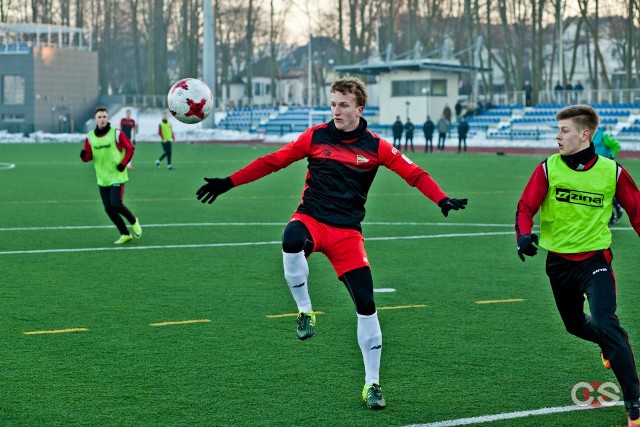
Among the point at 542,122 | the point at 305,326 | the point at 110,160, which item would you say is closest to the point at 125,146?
the point at 110,160

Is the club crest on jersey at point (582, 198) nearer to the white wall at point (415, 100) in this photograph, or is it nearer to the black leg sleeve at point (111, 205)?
the black leg sleeve at point (111, 205)

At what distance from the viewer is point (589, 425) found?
20.3 ft

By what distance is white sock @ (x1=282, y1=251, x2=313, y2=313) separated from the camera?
6871 millimetres

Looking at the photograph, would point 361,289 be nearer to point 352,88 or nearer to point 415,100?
point 352,88

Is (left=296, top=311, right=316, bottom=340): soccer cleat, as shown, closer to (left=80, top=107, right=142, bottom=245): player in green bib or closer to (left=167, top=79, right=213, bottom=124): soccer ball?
(left=167, top=79, right=213, bottom=124): soccer ball

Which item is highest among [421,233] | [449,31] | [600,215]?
[449,31]

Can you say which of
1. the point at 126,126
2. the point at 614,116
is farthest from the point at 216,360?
the point at 614,116

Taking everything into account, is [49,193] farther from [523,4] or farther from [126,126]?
[523,4]

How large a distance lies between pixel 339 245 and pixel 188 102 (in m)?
2.92

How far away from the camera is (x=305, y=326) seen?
7121 mm

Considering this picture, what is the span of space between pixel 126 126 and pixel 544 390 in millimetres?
29607

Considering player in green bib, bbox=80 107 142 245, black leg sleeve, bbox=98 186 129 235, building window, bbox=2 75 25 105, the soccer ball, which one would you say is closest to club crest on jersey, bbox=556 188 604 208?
the soccer ball

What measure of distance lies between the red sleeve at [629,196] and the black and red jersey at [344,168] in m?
1.17

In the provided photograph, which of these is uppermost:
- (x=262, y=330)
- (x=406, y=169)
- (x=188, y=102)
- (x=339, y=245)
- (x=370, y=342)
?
(x=188, y=102)
